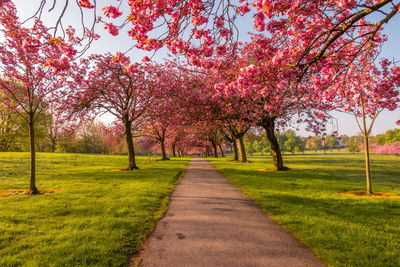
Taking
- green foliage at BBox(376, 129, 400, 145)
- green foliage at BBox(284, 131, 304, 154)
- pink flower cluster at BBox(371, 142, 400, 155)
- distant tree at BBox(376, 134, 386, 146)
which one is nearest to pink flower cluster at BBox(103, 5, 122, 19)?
pink flower cluster at BBox(371, 142, 400, 155)

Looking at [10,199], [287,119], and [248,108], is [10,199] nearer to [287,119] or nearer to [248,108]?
[248,108]

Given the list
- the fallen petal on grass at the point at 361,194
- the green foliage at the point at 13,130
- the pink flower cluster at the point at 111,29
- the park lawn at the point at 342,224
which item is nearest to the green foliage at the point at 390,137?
the fallen petal on grass at the point at 361,194

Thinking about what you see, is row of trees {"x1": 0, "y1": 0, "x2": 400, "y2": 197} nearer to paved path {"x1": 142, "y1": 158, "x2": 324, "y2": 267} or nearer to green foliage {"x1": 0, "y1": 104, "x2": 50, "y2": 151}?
paved path {"x1": 142, "y1": 158, "x2": 324, "y2": 267}

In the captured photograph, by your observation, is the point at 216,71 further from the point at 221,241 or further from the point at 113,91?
the point at 113,91

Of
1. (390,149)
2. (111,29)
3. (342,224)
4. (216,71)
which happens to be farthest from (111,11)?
(390,149)

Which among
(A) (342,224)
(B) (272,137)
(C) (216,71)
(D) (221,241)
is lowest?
(A) (342,224)

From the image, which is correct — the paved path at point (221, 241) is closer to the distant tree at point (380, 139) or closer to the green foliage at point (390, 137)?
the green foliage at point (390, 137)

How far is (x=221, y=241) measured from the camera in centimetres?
385

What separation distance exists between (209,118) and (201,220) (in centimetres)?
1047

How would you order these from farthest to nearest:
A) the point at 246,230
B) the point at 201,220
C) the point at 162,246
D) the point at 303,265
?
the point at 201,220, the point at 246,230, the point at 162,246, the point at 303,265

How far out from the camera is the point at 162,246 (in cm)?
371

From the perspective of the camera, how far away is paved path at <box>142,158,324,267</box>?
10.6 ft

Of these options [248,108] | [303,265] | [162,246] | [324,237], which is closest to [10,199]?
[162,246]

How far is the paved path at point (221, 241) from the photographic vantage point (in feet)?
10.6
